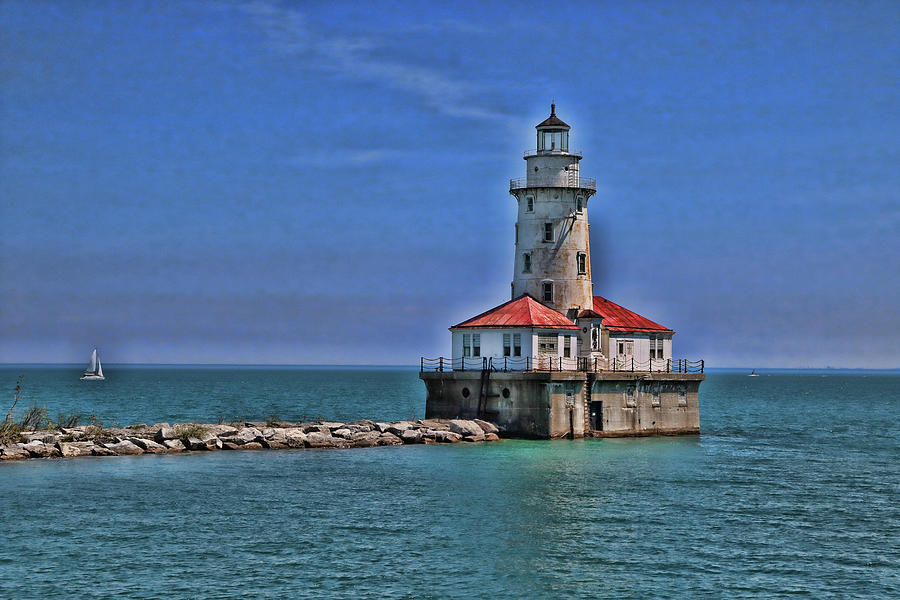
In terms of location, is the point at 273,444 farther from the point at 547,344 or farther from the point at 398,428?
the point at 547,344

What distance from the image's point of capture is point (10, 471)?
1608 inches

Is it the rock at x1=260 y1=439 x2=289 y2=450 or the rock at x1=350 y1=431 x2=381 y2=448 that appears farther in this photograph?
the rock at x1=350 y1=431 x2=381 y2=448

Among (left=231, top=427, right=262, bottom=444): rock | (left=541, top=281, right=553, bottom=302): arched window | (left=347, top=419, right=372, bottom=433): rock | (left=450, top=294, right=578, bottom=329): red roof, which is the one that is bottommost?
(left=231, top=427, right=262, bottom=444): rock

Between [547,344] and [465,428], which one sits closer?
[465,428]

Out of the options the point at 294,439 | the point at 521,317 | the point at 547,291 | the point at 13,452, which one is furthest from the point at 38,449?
the point at 547,291

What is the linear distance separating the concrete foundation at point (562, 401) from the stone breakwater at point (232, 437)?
Answer: 4.31ft

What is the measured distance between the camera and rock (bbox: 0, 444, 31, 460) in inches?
1729

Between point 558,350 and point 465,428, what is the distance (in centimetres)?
657

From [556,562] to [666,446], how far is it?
27.5 meters

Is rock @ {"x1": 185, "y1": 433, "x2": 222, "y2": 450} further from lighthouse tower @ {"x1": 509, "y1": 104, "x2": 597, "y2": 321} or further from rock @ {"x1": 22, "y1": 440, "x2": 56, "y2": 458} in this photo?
lighthouse tower @ {"x1": 509, "y1": 104, "x2": 597, "y2": 321}

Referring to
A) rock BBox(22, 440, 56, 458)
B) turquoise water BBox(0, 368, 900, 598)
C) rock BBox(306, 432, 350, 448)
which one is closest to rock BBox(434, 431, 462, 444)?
turquoise water BBox(0, 368, 900, 598)

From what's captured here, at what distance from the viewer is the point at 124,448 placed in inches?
1837

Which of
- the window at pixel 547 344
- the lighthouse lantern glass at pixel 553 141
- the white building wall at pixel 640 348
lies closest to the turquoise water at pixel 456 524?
the window at pixel 547 344

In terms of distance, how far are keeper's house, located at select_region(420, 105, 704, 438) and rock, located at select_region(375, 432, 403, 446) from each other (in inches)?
185
